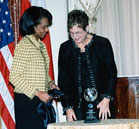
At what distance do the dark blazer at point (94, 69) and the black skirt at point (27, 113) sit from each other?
0.24 m

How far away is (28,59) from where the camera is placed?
2.51m

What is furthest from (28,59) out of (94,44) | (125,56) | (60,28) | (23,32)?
(125,56)

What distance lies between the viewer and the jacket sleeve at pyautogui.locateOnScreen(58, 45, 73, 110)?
258 cm

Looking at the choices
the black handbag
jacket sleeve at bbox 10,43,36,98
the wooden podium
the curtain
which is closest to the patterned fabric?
jacket sleeve at bbox 10,43,36,98

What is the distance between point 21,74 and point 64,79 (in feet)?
1.21

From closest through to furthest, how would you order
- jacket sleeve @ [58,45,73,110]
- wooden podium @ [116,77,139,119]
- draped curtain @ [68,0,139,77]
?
jacket sleeve @ [58,45,73,110], wooden podium @ [116,77,139,119], draped curtain @ [68,0,139,77]

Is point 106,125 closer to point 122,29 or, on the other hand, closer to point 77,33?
point 77,33

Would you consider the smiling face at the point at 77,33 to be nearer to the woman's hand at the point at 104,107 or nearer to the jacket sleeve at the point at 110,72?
the jacket sleeve at the point at 110,72

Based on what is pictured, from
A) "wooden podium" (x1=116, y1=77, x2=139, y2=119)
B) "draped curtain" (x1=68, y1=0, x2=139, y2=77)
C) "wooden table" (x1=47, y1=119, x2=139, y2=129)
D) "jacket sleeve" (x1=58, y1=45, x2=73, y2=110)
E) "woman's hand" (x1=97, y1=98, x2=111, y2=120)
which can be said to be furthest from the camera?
"draped curtain" (x1=68, y1=0, x2=139, y2=77)

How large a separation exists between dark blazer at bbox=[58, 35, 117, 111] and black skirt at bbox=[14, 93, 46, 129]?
245 millimetres

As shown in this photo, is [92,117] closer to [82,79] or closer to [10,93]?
[82,79]

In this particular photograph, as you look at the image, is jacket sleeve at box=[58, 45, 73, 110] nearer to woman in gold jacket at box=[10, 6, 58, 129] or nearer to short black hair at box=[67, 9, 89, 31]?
woman in gold jacket at box=[10, 6, 58, 129]

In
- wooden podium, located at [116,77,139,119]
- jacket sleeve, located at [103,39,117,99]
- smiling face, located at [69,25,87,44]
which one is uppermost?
smiling face, located at [69,25,87,44]

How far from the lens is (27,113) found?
2.51 m
